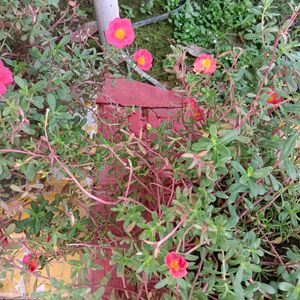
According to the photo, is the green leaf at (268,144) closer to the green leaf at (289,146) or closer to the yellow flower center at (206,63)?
the green leaf at (289,146)

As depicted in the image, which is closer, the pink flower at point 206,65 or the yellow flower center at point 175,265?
the yellow flower center at point 175,265

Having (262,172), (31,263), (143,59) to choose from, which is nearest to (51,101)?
(143,59)

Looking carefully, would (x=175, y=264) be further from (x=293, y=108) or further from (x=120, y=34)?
(x=120, y=34)

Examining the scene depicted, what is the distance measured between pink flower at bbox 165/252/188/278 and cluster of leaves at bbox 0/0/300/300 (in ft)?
0.10

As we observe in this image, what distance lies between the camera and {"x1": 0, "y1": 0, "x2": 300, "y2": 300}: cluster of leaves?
875mm

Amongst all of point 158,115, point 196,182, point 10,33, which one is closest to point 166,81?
point 158,115

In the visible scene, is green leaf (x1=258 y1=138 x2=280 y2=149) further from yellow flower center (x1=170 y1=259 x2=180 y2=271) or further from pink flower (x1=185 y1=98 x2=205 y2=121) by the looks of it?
yellow flower center (x1=170 y1=259 x2=180 y2=271)

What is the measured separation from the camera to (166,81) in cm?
196

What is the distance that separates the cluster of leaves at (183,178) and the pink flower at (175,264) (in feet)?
0.10

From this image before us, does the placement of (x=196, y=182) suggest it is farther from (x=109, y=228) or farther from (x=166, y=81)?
(x=166, y=81)

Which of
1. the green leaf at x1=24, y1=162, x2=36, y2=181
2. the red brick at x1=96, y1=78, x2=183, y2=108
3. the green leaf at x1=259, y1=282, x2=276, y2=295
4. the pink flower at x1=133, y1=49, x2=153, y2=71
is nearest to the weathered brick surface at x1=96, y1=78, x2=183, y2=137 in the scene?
the red brick at x1=96, y1=78, x2=183, y2=108

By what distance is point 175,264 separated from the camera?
31.7 inches

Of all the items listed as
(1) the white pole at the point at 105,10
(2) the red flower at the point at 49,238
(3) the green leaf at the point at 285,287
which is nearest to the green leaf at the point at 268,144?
(3) the green leaf at the point at 285,287

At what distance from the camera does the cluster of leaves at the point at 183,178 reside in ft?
2.87
